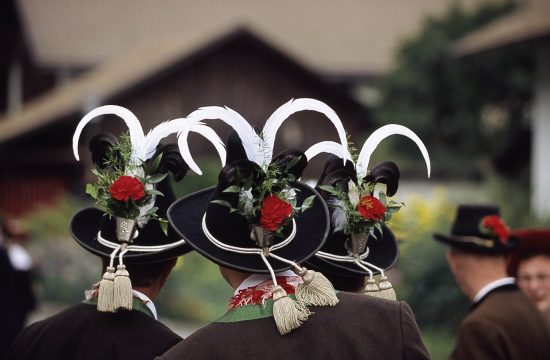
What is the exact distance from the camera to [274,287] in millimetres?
3479

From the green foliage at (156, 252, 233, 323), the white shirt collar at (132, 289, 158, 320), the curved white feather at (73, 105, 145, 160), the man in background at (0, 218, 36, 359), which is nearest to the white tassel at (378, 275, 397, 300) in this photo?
the white shirt collar at (132, 289, 158, 320)

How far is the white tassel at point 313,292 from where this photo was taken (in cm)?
348

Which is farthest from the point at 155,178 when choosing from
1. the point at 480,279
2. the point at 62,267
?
the point at 62,267

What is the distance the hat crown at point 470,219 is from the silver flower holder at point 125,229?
2488mm

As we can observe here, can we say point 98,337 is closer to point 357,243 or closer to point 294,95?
point 357,243

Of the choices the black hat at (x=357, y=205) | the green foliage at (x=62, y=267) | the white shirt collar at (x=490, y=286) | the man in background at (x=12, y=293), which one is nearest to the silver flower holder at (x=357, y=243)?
the black hat at (x=357, y=205)

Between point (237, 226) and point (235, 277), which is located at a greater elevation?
point (237, 226)

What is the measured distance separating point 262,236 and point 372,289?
71 cm

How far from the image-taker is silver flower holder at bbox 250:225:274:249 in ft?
11.7

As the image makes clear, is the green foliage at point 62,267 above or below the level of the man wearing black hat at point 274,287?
below

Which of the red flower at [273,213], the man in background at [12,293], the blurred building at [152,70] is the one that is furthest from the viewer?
the blurred building at [152,70]

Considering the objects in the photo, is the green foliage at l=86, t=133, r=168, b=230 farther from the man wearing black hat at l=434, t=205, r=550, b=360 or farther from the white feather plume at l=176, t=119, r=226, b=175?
the man wearing black hat at l=434, t=205, r=550, b=360

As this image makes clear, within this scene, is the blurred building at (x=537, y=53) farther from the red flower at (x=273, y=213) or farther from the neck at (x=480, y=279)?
the red flower at (x=273, y=213)

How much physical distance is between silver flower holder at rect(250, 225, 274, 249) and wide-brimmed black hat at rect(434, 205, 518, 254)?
98.7 inches
